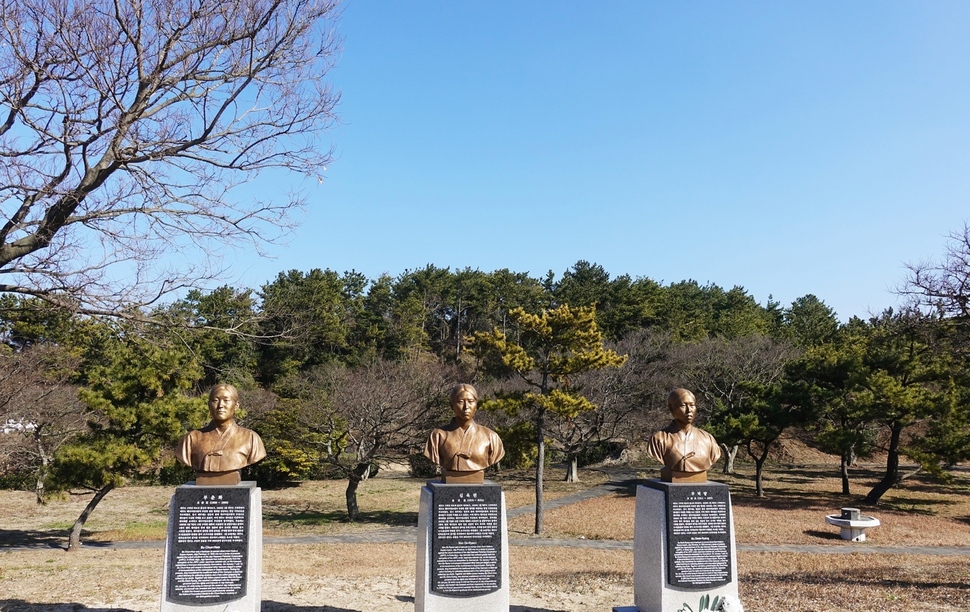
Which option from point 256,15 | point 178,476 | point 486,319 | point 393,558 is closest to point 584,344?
point 393,558

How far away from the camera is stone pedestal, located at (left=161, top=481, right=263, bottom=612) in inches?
269

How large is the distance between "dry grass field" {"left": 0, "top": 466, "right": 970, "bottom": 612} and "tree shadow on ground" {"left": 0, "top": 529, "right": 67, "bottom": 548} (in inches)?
1.9

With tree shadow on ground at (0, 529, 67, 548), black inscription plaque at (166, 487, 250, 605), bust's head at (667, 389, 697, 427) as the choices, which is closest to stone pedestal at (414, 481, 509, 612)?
black inscription plaque at (166, 487, 250, 605)

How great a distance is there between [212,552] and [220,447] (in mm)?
1093

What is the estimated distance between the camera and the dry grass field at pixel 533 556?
877 centimetres

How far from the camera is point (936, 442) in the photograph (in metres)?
20.4

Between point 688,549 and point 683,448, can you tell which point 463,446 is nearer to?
point 683,448

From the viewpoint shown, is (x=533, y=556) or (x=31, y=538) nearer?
(x=533, y=556)

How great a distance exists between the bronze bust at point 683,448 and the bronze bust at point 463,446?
1922mm

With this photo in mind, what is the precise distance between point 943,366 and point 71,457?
2474 centimetres

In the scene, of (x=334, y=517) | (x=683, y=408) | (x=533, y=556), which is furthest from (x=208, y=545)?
(x=334, y=517)

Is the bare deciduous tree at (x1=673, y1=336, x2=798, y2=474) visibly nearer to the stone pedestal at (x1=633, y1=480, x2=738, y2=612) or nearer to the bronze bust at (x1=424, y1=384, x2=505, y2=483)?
the stone pedestal at (x1=633, y1=480, x2=738, y2=612)

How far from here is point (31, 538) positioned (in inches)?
711

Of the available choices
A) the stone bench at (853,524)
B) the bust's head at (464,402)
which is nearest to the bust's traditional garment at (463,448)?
the bust's head at (464,402)
